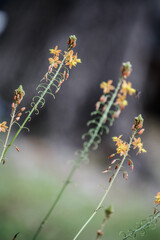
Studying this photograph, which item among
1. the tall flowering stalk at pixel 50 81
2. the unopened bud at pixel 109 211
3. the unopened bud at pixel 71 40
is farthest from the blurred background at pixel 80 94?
the unopened bud at pixel 109 211

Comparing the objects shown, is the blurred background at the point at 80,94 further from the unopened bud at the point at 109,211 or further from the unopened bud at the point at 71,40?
the unopened bud at the point at 109,211

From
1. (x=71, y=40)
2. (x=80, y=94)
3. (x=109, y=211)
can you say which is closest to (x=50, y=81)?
(x=71, y=40)

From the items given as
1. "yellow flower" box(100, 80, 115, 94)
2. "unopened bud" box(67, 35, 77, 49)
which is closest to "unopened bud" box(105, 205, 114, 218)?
"yellow flower" box(100, 80, 115, 94)

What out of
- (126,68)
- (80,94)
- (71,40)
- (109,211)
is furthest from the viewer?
(80,94)

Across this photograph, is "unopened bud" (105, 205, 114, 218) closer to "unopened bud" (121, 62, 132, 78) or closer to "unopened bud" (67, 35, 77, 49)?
"unopened bud" (121, 62, 132, 78)

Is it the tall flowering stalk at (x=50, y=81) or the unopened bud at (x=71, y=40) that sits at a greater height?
the unopened bud at (x=71, y=40)

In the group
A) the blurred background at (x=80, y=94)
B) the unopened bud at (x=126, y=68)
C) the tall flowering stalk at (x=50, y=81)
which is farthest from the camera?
the blurred background at (x=80, y=94)

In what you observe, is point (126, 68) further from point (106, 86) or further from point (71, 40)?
point (71, 40)

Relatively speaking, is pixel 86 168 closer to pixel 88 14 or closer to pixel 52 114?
pixel 52 114
